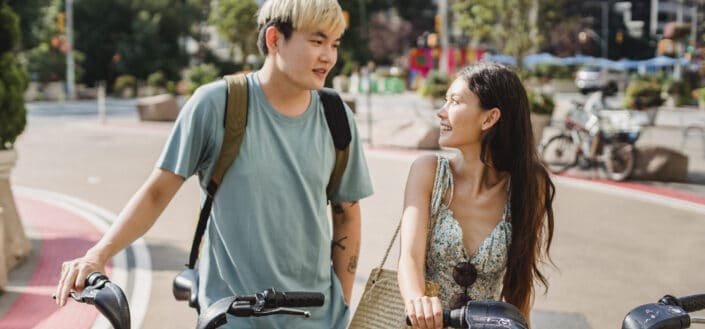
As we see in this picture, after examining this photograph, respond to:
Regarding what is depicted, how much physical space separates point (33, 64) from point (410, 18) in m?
48.5

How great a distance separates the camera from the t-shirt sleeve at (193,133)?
2533 millimetres

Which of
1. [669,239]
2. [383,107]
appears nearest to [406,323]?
[669,239]

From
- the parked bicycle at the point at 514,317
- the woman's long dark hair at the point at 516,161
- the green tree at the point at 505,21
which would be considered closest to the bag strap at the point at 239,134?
the woman's long dark hair at the point at 516,161

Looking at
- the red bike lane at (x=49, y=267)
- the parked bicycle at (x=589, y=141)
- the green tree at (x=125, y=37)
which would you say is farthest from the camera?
the green tree at (x=125, y=37)

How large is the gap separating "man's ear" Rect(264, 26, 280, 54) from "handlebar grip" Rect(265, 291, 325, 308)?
852 mm

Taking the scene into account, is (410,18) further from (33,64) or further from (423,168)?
(423,168)

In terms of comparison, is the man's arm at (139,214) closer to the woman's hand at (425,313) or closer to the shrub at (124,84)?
the woman's hand at (425,313)

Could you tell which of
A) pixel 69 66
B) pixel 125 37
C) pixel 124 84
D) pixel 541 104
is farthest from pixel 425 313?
pixel 125 37

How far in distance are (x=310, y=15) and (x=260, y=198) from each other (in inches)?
21.8

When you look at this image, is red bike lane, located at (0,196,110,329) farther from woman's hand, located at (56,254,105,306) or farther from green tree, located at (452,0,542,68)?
green tree, located at (452,0,542,68)

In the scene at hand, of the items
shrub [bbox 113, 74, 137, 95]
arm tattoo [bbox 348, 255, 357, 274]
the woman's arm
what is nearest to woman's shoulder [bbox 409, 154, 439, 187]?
the woman's arm

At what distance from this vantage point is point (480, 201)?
9.23 ft

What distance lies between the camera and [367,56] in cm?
7438

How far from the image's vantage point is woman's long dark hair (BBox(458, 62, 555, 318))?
108 inches
